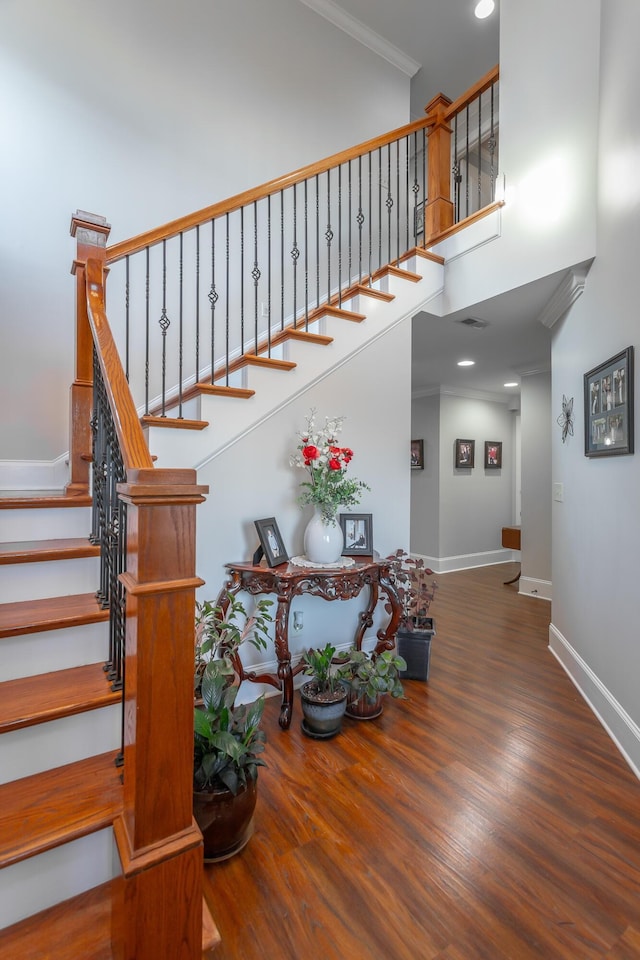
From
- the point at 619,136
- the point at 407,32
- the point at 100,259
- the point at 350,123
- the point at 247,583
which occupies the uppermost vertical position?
the point at 407,32

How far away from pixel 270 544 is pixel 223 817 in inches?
50.7

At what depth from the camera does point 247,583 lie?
243cm

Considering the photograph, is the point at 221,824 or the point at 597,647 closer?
the point at 221,824

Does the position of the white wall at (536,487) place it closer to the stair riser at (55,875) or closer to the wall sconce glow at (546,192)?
the wall sconce glow at (546,192)

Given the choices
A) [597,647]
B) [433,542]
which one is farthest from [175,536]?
[433,542]

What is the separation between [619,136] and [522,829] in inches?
122

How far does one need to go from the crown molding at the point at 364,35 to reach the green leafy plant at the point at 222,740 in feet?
18.3

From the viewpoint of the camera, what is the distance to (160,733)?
0.95m

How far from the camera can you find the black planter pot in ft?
9.43

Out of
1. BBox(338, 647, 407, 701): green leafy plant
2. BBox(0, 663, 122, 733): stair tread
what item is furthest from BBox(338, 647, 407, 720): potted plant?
BBox(0, 663, 122, 733): stair tread

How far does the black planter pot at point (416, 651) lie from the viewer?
288 cm

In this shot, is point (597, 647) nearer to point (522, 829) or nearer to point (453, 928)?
point (522, 829)

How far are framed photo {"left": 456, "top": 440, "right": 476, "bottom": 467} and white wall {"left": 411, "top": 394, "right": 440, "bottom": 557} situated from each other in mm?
383

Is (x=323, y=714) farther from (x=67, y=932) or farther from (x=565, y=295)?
(x=565, y=295)
